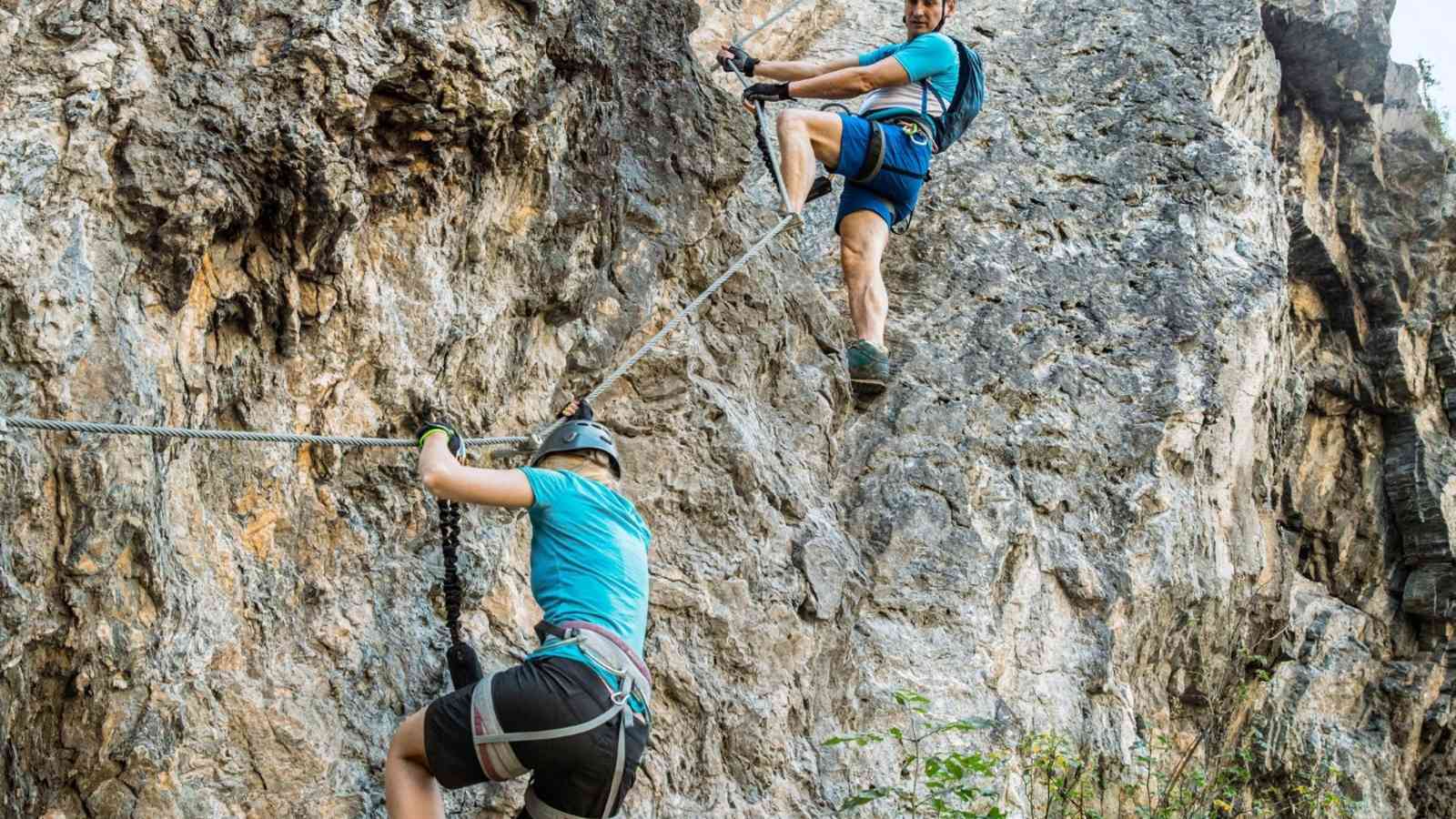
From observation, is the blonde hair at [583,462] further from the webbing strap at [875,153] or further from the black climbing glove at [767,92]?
the webbing strap at [875,153]

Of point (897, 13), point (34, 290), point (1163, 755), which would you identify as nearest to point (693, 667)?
point (34, 290)

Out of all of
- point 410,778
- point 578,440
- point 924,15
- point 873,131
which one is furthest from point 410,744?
point 924,15

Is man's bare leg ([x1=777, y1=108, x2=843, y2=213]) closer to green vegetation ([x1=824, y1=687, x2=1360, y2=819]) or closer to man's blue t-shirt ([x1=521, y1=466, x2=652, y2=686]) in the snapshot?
green vegetation ([x1=824, y1=687, x2=1360, y2=819])

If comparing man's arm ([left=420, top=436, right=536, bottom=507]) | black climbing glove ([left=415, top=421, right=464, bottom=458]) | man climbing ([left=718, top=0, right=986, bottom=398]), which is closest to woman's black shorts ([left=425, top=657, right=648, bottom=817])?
man's arm ([left=420, top=436, right=536, bottom=507])

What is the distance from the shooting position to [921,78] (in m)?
6.39

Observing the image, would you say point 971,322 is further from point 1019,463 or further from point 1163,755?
point 1163,755

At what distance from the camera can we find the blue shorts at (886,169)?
6363mm

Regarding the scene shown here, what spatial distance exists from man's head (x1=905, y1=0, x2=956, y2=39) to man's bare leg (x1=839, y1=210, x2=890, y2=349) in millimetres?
906

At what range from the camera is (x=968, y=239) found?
7.81 meters

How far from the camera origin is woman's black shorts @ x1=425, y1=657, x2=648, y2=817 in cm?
365

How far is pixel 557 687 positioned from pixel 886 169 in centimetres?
356

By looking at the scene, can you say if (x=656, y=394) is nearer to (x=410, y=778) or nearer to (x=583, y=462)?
(x=583, y=462)

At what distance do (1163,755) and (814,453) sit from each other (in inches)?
104

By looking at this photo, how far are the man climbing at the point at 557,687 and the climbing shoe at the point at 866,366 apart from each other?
2.77 metres
